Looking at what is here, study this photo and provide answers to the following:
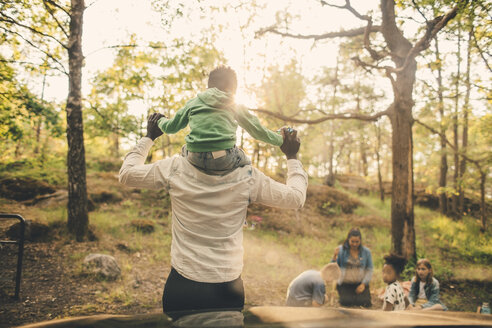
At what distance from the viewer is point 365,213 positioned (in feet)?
48.1

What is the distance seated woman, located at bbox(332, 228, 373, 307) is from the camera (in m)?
5.76

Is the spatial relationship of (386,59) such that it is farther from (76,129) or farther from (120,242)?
(120,242)

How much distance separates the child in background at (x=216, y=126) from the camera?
147cm

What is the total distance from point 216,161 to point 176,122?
1.32ft

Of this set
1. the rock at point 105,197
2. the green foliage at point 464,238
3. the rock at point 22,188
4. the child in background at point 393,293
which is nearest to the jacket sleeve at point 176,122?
the child in background at point 393,293

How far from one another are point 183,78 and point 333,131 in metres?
12.1

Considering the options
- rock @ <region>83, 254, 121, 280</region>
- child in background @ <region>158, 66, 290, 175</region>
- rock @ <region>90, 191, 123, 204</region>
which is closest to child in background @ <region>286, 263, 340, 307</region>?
rock @ <region>83, 254, 121, 280</region>

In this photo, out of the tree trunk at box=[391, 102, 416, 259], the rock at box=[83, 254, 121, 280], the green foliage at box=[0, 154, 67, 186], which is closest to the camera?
the rock at box=[83, 254, 121, 280]

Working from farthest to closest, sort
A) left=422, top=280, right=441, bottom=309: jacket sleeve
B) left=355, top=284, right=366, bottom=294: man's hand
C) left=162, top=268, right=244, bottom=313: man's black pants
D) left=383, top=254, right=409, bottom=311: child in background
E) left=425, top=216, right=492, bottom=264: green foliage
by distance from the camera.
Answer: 1. left=425, top=216, right=492, bottom=264: green foliage
2. left=355, top=284, right=366, bottom=294: man's hand
3. left=422, top=280, right=441, bottom=309: jacket sleeve
4. left=383, top=254, right=409, bottom=311: child in background
5. left=162, top=268, right=244, bottom=313: man's black pants

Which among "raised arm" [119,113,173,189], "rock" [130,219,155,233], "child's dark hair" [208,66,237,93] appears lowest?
"rock" [130,219,155,233]

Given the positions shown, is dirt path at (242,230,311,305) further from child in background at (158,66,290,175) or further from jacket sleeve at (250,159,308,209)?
child in background at (158,66,290,175)

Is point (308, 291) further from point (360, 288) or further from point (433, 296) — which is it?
point (433, 296)

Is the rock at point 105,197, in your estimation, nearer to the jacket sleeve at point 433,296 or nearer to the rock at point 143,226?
the rock at point 143,226

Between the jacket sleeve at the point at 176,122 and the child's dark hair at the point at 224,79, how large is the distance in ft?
0.72
